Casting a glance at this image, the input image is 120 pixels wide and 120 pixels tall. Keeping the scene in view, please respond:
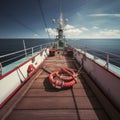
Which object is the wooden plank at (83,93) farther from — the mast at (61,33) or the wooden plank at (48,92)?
the mast at (61,33)

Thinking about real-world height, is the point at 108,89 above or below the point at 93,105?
above

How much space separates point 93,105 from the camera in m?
2.76

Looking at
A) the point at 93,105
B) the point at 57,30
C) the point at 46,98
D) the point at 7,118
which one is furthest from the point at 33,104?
the point at 57,30

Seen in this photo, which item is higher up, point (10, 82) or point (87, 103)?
point (10, 82)

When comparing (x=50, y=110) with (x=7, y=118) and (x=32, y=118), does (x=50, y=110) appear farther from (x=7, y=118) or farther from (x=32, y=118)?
(x=7, y=118)

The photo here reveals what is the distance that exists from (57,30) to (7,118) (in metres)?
15.9

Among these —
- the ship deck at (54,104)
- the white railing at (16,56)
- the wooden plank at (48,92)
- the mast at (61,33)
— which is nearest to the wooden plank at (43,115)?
the ship deck at (54,104)

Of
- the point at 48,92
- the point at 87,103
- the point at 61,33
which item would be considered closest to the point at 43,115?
the point at 48,92

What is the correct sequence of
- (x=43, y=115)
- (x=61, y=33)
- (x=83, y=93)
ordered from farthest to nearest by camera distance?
(x=61, y=33) < (x=83, y=93) < (x=43, y=115)

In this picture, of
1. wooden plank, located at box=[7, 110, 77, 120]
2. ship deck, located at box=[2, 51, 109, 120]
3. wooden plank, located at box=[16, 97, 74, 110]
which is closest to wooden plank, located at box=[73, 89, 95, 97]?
ship deck, located at box=[2, 51, 109, 120]

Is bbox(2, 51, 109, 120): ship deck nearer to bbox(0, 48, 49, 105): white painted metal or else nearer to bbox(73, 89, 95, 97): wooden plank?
bbox(73, 89, 95, 97): wooden plank

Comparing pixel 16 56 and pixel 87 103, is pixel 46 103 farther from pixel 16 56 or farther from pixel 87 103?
pixel 16 56

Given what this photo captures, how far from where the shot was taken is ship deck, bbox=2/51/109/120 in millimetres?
2371

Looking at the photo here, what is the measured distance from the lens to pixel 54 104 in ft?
9.18
